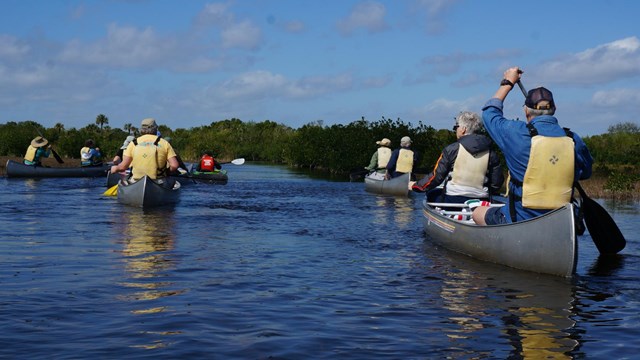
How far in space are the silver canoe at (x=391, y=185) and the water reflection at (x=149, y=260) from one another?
9798 millimetres

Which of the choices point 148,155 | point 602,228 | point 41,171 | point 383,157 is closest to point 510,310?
point 602,228

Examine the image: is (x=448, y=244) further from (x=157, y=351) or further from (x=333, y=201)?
(x=333, y=201)

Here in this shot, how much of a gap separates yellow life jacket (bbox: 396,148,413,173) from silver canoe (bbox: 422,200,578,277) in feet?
45.5

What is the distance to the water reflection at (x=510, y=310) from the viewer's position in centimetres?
598

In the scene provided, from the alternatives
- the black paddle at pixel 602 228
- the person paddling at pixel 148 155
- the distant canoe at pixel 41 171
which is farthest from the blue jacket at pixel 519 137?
the distant canoe at pixel 41 171

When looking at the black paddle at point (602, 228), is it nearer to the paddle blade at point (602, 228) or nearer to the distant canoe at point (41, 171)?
the paddle blade at point (602, 228)

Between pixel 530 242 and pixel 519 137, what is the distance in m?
1.28

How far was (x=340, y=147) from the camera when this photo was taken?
55812mm

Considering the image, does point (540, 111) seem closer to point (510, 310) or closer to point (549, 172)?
point (549, 172)

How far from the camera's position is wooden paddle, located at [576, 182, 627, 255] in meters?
10.7

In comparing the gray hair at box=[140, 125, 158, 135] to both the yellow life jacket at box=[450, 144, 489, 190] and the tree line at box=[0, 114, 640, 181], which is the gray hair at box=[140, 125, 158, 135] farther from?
the tree line at box=[0, 114, 640, 181]

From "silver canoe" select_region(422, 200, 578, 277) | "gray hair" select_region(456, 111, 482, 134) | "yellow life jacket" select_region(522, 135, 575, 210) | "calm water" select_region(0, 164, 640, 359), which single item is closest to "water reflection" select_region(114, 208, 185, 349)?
"calm water" select_region(0, 164, 640, 359)

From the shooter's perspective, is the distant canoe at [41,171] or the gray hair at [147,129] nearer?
the gray hair at [147,129]

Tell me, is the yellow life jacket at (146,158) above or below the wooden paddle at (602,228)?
above
